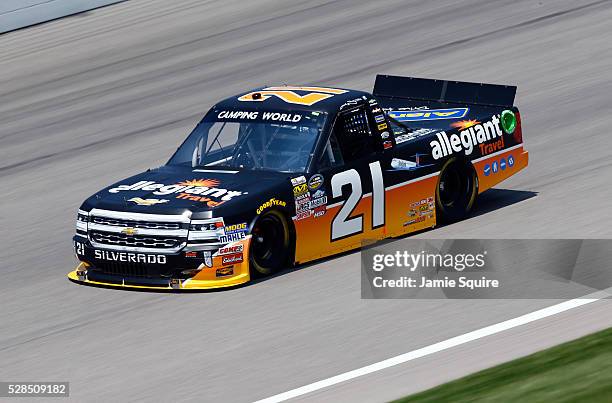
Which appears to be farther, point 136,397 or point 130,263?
point 130,263

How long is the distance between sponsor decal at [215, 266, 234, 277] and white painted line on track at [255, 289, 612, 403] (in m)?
2.21

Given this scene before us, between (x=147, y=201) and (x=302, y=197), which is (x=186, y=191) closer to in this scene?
(x=147, y=201)

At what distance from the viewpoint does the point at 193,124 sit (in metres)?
18.6

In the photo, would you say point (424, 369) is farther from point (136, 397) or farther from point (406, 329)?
point (136, 397)

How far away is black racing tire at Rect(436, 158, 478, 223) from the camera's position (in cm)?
1318

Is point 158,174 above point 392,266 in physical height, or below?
above

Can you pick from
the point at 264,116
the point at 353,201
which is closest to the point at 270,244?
the point at 353,201

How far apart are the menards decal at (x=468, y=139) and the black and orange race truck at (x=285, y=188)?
1 cm

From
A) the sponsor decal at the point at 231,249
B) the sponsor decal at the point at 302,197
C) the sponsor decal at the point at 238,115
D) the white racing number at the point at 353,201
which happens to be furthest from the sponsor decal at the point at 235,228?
the sponsor decal at the point at 238,115

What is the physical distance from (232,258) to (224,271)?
0.42 ft

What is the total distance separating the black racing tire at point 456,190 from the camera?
43.2ft

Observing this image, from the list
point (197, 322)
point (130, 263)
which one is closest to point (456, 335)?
point (197, 322)

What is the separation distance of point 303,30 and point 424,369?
1487 centimetres

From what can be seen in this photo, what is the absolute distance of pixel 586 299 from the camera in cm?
1048
